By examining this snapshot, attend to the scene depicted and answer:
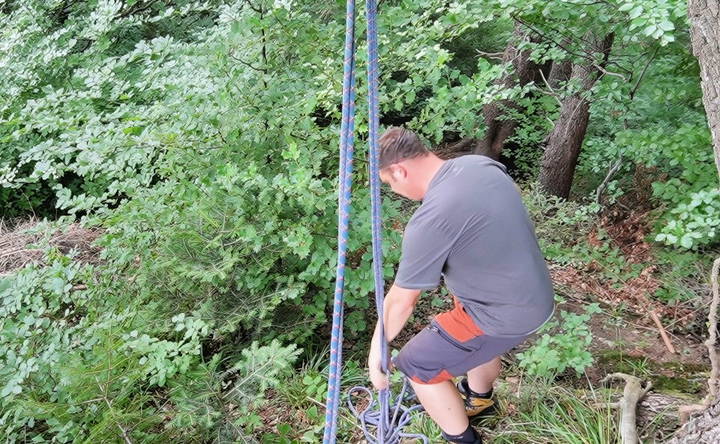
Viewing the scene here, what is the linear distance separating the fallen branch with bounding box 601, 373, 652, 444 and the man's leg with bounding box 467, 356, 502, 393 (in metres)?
0.59

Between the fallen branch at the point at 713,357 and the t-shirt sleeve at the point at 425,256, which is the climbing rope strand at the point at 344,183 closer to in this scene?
the t-shirt sleeve at the point at 425,256

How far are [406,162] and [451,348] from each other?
0.82m

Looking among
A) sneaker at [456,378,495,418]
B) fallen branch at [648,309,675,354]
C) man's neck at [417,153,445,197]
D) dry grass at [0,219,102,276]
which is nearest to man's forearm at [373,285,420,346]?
man's neck at [417,153,445,197]

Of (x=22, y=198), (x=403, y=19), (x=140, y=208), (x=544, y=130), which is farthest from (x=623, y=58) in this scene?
(x=22, y=198)

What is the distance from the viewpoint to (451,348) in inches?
85.2

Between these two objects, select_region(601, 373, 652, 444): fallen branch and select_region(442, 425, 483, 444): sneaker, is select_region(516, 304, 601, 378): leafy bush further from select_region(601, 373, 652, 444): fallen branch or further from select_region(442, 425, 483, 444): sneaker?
select_region(442, 425, 483, 444): sneaker

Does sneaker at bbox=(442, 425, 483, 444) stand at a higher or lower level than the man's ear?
lower

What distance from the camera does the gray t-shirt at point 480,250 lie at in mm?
1920

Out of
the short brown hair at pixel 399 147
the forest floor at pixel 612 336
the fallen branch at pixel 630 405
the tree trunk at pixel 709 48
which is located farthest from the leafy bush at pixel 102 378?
the tree trunk at pixel 709 48

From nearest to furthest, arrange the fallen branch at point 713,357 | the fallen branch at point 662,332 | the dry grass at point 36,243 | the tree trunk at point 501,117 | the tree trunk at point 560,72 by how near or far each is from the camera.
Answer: the fallen branch at point 713,357, the fallen branch at point 662,332, the dry grass at point 36,243, the tree trunk at point 501,117, the tree trunk at point 560,72

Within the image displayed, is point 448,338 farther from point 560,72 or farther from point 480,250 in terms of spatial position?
point 560,72

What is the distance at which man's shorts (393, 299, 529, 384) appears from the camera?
2.15 m

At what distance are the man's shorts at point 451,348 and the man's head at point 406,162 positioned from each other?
0.56 meters

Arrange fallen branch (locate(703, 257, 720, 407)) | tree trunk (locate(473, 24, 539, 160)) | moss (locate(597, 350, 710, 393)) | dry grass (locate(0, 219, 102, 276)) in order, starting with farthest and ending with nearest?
tree trunk (locate(473, 24, 539, 160)) < dry grass (locate(0, 219, 102, 276)) < moss (locate(597, 350, 710, 393)) < fallen branch (locate(703, 257, 720, 407))
